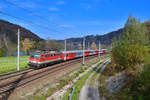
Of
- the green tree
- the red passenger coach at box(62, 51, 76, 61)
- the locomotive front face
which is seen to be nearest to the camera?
the green tree

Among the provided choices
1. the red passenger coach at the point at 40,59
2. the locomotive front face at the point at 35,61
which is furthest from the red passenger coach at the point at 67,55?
the locomotive front face at the point at 35,61

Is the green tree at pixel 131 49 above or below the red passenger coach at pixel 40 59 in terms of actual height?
above

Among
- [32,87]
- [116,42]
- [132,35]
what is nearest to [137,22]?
[132,35]

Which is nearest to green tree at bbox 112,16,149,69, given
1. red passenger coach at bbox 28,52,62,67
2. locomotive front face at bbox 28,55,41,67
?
red passenger coach at bbox 28,52,62,67

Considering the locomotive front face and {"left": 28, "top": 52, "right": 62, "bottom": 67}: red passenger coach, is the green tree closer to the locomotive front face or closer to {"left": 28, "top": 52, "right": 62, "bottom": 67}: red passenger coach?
{"left": 28, "top": 52, "right": 62, "bottom": 67}: red passenger coach

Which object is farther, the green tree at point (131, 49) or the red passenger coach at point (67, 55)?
the red passenger coach at point (67, 55)

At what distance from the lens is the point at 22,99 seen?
404 inches

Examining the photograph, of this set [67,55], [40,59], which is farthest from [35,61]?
[67,55]

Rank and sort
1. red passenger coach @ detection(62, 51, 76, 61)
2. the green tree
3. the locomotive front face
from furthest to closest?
1. red passenger coach @ detection(62, 51, 76, 61)
2. the locomotive front face
3. the green tree

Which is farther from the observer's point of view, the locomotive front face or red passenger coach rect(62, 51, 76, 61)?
red passenger coach rect(62, 51, 76, 61)

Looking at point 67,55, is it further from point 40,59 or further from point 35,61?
point 35,61

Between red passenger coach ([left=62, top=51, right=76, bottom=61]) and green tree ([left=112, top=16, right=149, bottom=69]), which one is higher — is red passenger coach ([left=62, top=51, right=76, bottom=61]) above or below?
below

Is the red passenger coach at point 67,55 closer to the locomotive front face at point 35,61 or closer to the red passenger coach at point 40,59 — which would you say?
the red passenger coach at point 40,59

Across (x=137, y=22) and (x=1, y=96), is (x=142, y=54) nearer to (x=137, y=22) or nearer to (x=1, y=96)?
(x=137, y=22)
